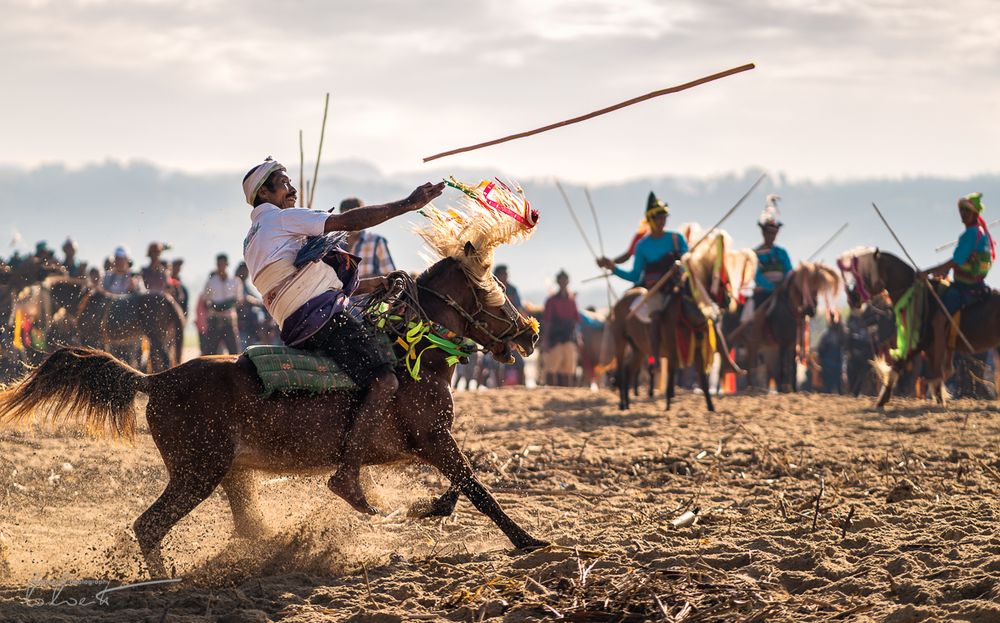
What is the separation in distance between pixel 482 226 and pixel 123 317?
1129 centimetres

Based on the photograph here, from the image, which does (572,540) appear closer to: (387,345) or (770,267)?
(387,345)

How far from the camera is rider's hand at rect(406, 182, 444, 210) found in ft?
18.2

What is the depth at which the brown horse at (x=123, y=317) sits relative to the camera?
16.1m

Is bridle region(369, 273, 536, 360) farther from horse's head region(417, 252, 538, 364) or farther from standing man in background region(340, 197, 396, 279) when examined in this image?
standing man in background region(340, 197, 396, 279)

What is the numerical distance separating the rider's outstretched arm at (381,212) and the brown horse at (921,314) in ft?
30.5

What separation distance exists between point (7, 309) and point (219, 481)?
447 inches

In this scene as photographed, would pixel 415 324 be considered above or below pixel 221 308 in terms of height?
below

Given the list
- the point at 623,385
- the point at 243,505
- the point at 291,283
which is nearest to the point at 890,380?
the point at 623,385

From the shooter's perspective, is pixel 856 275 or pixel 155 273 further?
pixel 155 273

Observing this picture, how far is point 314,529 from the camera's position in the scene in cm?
625

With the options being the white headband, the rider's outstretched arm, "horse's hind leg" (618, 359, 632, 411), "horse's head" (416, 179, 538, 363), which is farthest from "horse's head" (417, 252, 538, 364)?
"horse's hind leg" (618, 359, 632, 411)

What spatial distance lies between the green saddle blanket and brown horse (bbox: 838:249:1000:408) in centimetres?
941

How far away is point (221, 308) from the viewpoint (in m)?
17.7

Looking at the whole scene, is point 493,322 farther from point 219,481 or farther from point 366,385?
point 219,481
